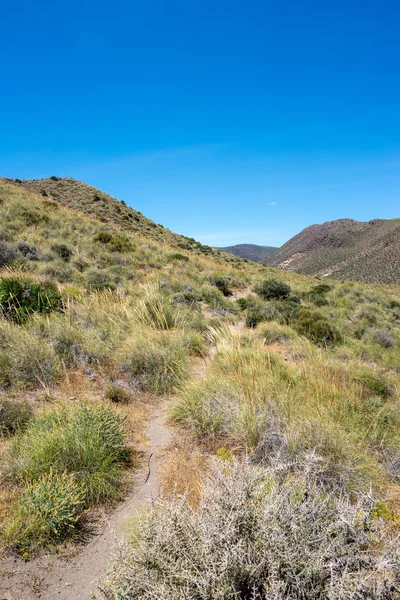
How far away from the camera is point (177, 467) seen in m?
2.82

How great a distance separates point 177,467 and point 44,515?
3.98 ft

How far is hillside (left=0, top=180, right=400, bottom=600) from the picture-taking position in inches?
57.0

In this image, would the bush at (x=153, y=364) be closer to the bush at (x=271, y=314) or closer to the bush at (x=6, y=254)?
the bush at (x=271, y=314)

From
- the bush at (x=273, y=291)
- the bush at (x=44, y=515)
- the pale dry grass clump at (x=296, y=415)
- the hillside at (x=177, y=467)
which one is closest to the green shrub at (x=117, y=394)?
the hillside at (x=177, y=467)

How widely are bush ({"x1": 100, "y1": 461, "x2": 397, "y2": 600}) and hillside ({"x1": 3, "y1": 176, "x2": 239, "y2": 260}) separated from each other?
2887 centimetres

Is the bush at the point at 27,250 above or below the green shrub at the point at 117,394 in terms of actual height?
above

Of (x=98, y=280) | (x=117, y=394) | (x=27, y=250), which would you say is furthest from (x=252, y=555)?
(x=27, y=250)

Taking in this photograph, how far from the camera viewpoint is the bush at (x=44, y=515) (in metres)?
1.94

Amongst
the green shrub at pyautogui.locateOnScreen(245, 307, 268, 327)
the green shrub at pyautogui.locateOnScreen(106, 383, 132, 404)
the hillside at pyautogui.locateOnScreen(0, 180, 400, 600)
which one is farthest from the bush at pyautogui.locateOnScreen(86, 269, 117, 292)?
the green shrub at pyautogui.locateOnScreen(106, 383, 132, 404)

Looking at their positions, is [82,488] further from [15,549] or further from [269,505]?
[269,505]

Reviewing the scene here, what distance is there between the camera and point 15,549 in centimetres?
192

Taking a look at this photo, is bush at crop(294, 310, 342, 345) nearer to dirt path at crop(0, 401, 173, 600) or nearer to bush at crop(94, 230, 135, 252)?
dirt path at crop(0, 401, 173, 600)

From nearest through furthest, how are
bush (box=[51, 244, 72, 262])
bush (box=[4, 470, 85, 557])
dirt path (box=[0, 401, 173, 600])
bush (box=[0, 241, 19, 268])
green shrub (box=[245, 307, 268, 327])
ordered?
1. dirt path (box=[0, 401, 173, 600])
2. bush (box=[4, 470, 85, 557])
3. bush (box=[0, 241, 19, 268])
4. green shrub (box=[245, 307, 268, 327])
5. bush (box=[51, 244, 72, 262])

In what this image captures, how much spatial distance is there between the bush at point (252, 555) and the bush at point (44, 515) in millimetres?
688
